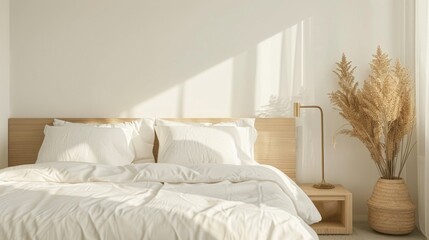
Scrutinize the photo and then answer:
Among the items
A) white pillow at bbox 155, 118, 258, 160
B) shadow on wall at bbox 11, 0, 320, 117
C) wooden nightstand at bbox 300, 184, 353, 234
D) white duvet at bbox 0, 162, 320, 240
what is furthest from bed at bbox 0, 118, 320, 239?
wooden nightstand at bbox 300, 184, 353, 234

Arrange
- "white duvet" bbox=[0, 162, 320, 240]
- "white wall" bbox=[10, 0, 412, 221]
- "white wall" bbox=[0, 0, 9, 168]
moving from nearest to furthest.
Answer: "white duvet" bbox=[0, 162, 320, 240], "white wall" bbox=[0, 0, 9, 168], "white wall" bbox=[10, 0, 412, 221]

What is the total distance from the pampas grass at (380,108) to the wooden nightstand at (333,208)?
0.43 m

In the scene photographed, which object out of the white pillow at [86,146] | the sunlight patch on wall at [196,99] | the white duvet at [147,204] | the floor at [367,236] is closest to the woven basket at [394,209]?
the floor at [367,236]

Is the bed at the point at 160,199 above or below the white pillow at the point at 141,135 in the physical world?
below

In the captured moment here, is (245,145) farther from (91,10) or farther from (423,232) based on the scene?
(91,10)

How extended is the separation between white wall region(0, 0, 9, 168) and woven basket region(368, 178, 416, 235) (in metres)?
3.06

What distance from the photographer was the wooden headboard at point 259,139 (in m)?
3.62

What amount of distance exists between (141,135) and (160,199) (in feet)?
5.26

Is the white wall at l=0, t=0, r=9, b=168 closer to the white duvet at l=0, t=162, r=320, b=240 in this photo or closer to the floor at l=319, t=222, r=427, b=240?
the white duvet at l=0, t=162, r=320, b=240

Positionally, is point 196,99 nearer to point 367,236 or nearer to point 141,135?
point 141,135

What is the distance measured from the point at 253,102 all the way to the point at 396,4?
4.77 ft

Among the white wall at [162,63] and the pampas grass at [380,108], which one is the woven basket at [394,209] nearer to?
the pampas grass at [380,108]

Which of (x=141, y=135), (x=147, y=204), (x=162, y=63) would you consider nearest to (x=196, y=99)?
(x=162, y=63)

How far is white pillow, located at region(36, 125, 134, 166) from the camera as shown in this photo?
317cm
